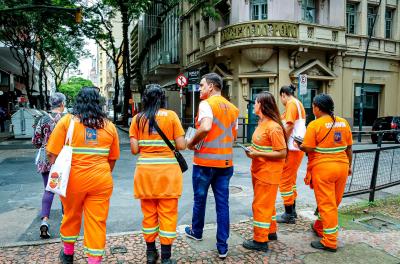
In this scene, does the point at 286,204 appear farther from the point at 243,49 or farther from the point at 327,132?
the point at 243,49

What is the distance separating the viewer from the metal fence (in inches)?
246

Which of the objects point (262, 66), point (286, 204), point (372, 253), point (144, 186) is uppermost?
point (262, 66)

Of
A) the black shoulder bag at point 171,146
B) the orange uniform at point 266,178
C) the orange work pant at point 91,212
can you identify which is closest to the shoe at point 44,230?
the orange work pant at point 91,212

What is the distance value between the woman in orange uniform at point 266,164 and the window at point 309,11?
18406 mm

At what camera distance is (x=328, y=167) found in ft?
14.4

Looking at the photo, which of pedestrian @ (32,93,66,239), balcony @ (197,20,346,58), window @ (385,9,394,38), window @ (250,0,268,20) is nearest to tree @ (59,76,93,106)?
window @ (250,0,268,20)

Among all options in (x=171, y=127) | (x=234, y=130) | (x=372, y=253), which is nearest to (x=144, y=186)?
(x=171, y=127)

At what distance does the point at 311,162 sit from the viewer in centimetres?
461

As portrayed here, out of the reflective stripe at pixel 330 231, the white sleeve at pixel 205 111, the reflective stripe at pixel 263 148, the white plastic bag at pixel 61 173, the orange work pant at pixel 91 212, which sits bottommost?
the reflective stripe at pixel 330 231

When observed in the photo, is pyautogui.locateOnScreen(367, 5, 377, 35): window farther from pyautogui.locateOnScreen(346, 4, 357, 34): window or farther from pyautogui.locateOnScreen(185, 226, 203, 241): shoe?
pyautogui.locateOnScreen(185, 226, 203, 241): shoe

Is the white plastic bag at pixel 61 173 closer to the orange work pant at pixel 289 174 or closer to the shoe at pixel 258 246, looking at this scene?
the shoe at pixel 258 246

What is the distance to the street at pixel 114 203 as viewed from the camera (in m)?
5.38

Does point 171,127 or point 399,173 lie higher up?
point 171,127

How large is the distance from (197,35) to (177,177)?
23705mm
